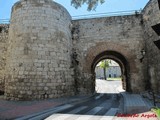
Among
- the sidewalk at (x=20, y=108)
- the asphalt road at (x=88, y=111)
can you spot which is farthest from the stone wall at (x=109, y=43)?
the sidewalk at (x=20, y=108)

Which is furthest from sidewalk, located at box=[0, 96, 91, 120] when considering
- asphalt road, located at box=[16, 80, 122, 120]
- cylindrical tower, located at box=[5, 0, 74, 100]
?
cylindrical tower, located at box=[5, 0, 74, 100]

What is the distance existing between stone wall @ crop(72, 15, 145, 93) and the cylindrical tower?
68.2 inches

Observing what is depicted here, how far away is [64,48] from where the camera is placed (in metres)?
12.0

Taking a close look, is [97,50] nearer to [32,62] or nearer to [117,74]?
[32,62]

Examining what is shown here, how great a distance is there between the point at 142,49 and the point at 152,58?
1.13 m

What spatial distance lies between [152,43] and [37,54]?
25.0 ft

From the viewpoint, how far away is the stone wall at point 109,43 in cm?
1264

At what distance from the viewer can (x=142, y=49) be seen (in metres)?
12.7

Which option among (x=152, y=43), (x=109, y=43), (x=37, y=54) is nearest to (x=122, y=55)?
(x=109, y=43)

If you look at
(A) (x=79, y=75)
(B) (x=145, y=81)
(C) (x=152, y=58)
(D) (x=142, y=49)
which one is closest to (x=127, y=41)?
(D) (x=142, y=49)

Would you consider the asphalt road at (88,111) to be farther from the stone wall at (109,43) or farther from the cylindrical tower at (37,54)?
the stone wall at (109,43)

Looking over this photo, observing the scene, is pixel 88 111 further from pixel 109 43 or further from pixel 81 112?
pixel 109 43

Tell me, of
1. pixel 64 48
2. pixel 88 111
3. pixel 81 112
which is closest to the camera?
pixel 81 112

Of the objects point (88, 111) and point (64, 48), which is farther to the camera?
point (64, 48)
